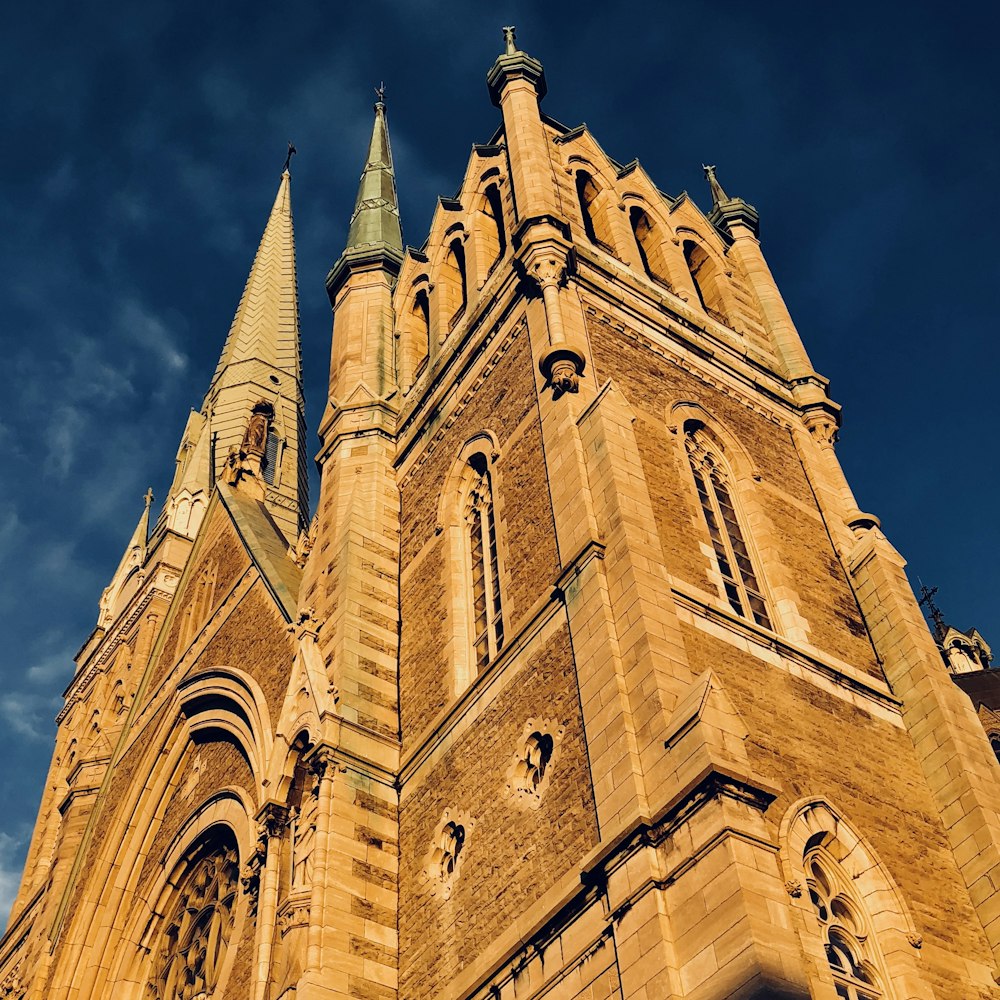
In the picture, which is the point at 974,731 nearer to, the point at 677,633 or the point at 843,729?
the point at 843,729

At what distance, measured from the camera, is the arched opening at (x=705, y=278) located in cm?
2173

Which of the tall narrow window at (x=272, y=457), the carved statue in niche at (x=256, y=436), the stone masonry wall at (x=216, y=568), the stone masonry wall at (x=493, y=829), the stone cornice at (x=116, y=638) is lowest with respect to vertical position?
the stone masonry wall at (x=493, y=829)

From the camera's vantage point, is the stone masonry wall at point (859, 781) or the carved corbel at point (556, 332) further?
the carved corbel at point (556, 332)

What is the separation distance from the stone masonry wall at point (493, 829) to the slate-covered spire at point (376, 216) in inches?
507

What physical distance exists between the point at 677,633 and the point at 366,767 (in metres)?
4.48

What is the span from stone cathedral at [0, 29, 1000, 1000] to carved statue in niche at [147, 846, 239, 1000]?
0.20 feet

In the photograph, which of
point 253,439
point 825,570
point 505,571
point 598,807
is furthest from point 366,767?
point 253,439

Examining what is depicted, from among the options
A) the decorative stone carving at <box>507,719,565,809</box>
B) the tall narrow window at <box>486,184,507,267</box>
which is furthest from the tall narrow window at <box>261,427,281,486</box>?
the decorative stone carving at <box>507,719,565,809</box>

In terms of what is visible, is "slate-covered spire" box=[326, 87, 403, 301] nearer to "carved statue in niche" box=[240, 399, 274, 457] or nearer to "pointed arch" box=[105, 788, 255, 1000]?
"carved statue in niche" box=[240, 399, 274, 457]

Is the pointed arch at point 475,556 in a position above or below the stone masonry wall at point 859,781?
above

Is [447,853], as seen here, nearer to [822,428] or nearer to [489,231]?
[822,428]

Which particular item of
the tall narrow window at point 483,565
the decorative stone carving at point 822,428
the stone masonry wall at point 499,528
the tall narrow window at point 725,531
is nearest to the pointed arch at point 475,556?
the tall narrow window at point 483,565

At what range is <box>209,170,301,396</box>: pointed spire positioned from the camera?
4172cm

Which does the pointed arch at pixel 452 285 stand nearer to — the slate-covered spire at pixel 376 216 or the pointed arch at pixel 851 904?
the slate-covered spire at pixel 376 216
